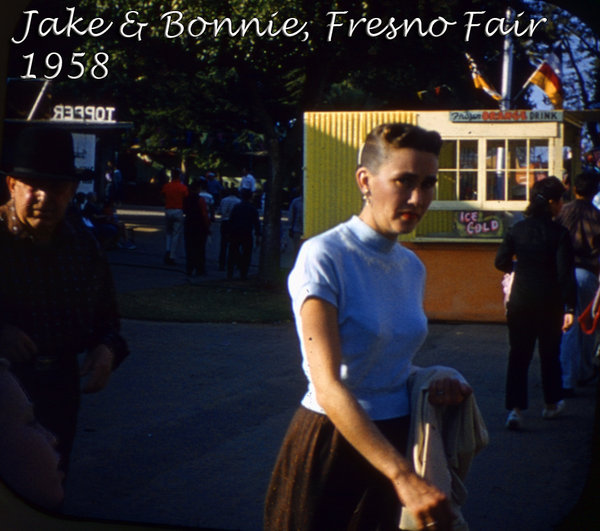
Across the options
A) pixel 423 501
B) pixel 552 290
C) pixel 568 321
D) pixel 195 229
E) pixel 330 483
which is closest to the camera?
pixel 423 501

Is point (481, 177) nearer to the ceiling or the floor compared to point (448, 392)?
nearer to the ceiling

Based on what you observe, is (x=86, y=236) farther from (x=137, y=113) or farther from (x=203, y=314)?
(x=203, y=314)

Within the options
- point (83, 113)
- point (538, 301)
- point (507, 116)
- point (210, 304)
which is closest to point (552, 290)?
point (538, 301)

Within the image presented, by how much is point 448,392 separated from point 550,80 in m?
1.22

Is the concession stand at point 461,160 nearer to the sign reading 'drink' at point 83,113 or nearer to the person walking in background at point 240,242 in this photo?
the person walking in background at point 240,242

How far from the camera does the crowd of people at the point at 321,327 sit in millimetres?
2078

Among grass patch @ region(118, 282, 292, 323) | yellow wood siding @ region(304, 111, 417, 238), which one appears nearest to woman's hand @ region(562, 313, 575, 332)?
grass patch @ region(118, 282, 292, 323)

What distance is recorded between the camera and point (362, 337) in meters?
2.12

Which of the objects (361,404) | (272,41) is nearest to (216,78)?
(272,41)

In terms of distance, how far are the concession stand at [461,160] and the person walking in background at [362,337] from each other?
580 mm

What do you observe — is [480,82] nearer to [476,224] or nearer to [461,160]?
[461,160]

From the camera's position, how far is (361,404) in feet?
7.02

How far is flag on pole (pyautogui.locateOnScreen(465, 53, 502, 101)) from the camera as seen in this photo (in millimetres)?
2918

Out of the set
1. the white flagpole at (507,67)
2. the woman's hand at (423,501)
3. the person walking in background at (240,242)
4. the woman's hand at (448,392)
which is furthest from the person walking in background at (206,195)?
the woman's hand at (423,501)
